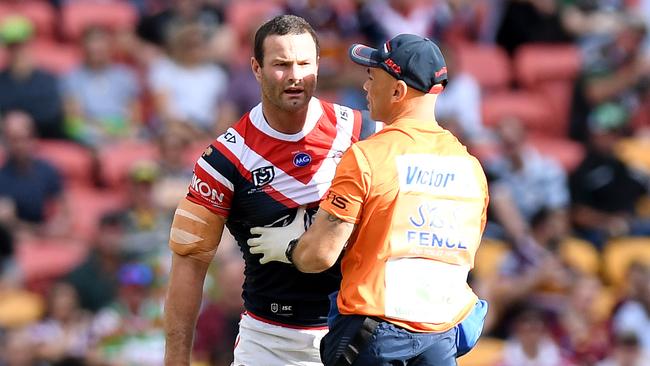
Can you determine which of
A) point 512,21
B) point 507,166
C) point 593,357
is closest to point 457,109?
point 507,166

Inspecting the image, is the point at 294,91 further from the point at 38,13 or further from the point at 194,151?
the point at 38,13

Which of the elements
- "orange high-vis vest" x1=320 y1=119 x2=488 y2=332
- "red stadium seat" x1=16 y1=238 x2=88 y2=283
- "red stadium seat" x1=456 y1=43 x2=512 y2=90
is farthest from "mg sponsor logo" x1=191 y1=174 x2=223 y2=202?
"red stadium seat" x1=456 y1=43 x2=512 y2=90

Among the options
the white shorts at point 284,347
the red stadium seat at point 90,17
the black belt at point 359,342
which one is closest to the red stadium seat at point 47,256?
the red stadium seat at point 90,17

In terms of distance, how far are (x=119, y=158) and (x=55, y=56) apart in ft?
5.31

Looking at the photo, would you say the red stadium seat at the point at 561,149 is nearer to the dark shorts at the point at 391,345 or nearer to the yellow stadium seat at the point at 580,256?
the yellow stadium seat at the point at 580,256

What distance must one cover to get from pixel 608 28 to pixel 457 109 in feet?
8.43

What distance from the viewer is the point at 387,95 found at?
5117mm

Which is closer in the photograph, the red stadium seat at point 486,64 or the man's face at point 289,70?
the man's face at point 289,70

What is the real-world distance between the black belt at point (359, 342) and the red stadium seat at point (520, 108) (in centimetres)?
870

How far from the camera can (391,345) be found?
497 cm

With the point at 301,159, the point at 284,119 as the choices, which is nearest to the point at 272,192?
the point at 301,159

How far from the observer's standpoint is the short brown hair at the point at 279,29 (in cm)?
546

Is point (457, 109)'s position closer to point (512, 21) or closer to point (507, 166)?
point (507, 166)

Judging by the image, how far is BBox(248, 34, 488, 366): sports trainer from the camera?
4.93 m
